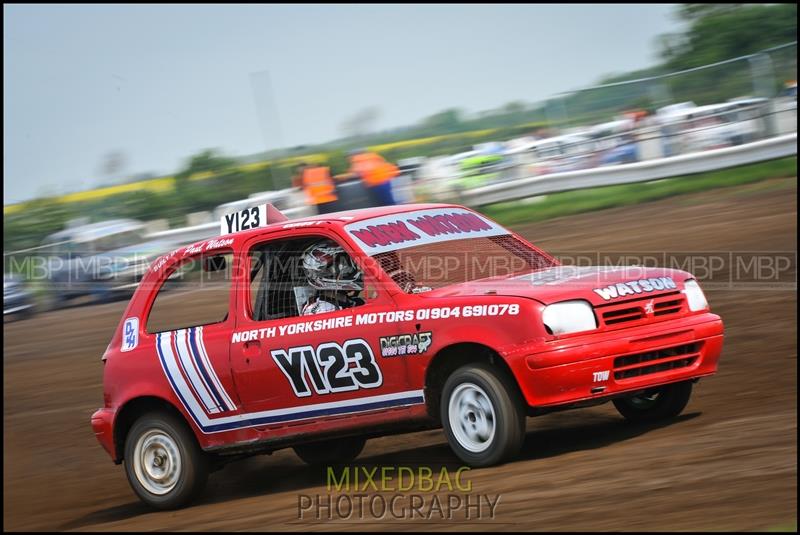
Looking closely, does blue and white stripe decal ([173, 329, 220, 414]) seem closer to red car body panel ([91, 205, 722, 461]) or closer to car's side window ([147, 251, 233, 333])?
red car body panel ([91, 205, 722, 461])

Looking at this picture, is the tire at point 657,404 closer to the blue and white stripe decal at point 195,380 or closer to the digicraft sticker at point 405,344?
the digicraft sticker at point 405,344

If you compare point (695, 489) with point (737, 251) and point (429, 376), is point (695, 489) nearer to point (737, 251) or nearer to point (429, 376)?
point (429, 376)

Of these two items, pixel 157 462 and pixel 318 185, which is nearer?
pixel 157 462

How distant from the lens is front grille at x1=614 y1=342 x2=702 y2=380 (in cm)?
594

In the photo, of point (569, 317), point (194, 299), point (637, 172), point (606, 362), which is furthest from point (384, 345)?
point (637, 172)

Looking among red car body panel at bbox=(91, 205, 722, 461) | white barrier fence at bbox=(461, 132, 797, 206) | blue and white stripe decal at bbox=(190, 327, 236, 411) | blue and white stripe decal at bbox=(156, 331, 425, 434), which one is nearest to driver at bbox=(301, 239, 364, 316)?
red car body panel at bbox=(91, 205, 722, 461)

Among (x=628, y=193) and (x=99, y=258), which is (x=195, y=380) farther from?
(x=628, y=193)

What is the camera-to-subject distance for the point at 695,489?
16.2ft

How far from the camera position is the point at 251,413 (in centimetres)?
679

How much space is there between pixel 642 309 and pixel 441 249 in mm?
1308

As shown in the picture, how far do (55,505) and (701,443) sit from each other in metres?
4.36

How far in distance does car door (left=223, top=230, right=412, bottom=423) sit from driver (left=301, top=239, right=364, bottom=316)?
8 cm

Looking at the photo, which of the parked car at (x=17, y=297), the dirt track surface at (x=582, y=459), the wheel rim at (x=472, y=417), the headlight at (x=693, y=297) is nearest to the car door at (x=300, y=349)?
the wheel rim at (x=472, y=417)

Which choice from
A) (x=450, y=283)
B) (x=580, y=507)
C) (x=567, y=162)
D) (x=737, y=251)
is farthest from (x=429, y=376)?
(x=567, y=162)
